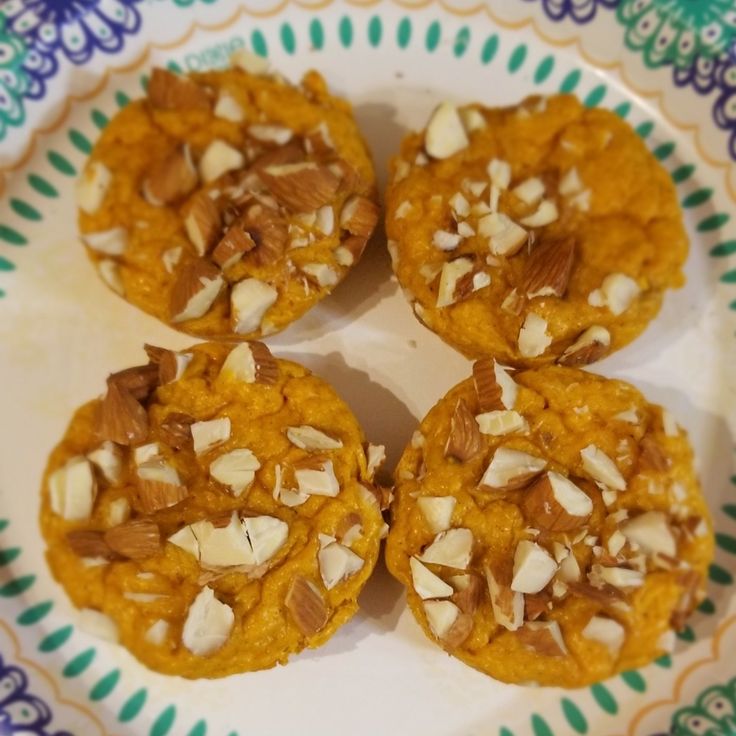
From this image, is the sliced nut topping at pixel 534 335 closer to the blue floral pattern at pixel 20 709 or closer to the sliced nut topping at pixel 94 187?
the sliced nut topping at pixel 94 187

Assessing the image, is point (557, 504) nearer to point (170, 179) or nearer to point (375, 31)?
point (170, 179)

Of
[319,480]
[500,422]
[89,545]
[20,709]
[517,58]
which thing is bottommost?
[20,709]

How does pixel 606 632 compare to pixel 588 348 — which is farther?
pixel 588 348

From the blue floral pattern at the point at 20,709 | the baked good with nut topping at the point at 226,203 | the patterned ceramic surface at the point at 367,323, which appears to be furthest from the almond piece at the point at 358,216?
the blue floral pattern at the point at 20,709

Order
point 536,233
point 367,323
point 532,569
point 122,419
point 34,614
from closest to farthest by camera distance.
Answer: point 532,569
point 122,419
point 536,233
point 34,614
point 367,323

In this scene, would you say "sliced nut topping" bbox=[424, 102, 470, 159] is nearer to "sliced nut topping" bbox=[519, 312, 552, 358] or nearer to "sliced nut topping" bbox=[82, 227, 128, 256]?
"sliced nut topping" bbox=[519, 312, 552, 358]

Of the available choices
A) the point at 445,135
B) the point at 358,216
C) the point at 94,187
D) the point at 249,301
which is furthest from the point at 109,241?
the point at 445,135

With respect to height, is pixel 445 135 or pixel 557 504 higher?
pixel 445 135
